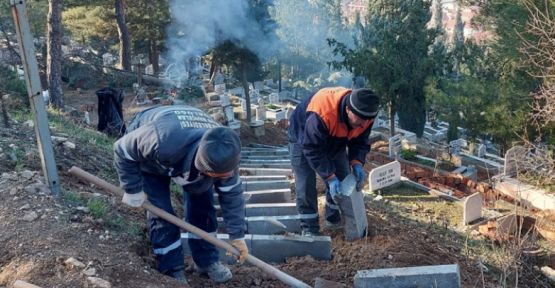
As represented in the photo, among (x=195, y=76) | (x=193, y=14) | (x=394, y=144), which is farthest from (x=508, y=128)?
(x=195, y=76)

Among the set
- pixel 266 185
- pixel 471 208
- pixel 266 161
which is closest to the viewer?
pixel 266 185

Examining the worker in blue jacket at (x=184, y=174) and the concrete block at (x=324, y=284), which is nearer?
the worker in blue jacket at (x=184, y=174)

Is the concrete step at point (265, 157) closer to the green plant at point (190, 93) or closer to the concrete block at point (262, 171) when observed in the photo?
the concrete block at point (262, 171)

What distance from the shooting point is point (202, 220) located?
3.97 metres

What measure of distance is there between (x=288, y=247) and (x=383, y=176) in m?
4.02

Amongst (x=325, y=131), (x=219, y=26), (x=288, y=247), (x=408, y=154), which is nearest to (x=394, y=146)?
(x=408, y=154)

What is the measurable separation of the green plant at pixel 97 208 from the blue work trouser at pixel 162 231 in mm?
558

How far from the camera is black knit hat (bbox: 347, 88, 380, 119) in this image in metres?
4.37

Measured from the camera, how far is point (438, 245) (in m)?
5.56

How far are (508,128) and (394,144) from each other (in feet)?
8.00

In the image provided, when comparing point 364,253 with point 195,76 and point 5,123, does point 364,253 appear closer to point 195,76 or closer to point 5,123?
point 5,123

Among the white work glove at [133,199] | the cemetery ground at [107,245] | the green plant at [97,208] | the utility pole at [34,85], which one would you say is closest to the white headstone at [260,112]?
the cemetery ground at [107,245]

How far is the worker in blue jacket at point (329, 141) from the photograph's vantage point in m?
4.50

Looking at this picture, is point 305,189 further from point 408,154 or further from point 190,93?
point 190,93
